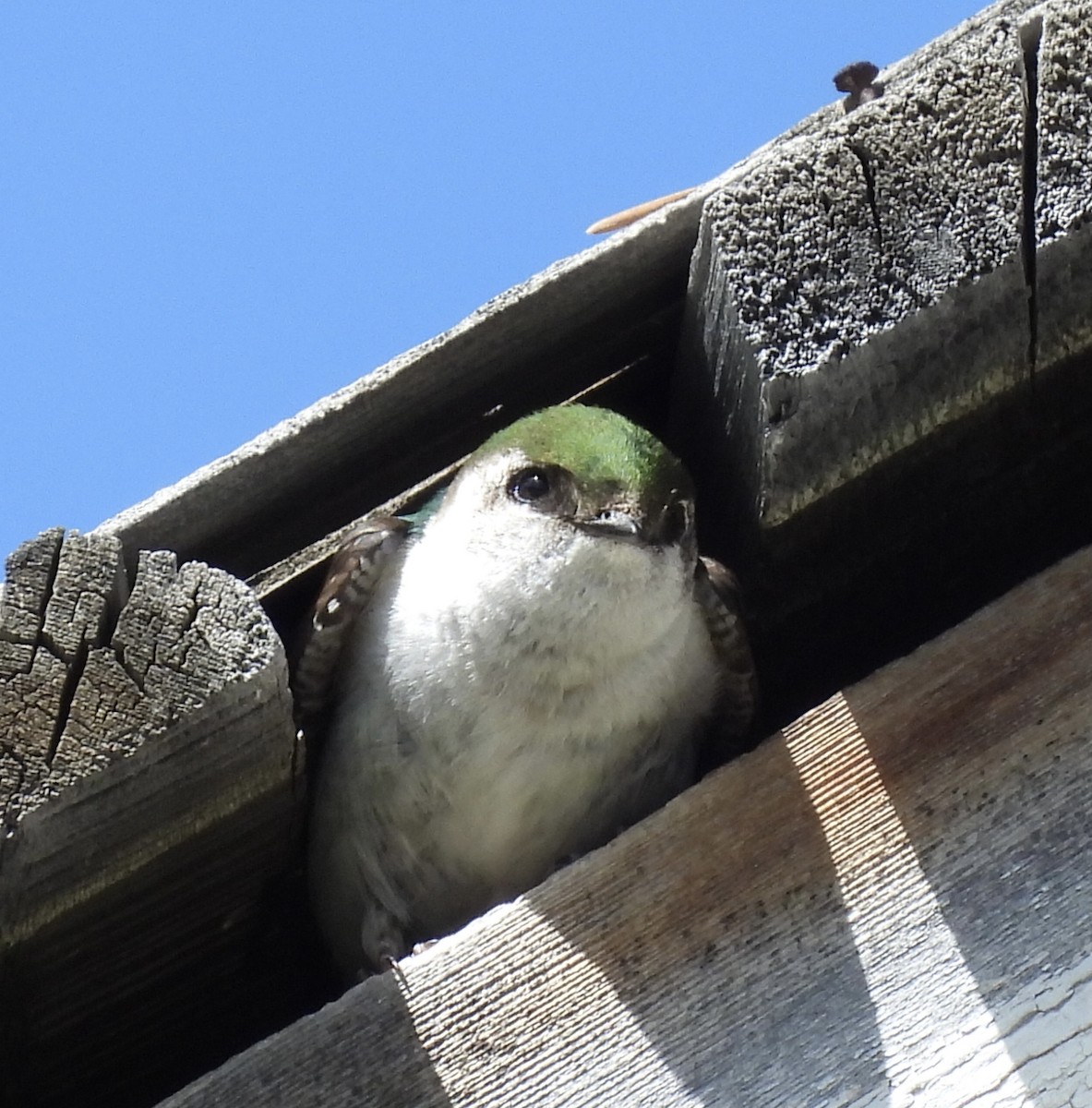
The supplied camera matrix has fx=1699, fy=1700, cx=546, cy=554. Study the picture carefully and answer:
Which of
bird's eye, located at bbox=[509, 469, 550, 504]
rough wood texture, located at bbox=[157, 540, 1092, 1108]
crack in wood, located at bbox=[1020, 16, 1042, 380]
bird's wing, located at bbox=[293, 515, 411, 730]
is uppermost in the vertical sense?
bird's eye, located at bbox=[509, 469, 550, 504]

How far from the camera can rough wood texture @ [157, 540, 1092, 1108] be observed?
1.98 meters

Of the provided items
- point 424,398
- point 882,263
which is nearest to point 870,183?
point 882,263

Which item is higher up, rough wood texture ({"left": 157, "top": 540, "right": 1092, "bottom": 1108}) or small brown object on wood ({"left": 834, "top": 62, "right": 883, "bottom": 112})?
small brown object on wood ({"left": 834, "top": 62, "right": 883, "bottom": 112})

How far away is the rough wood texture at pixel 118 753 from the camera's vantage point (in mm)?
1951

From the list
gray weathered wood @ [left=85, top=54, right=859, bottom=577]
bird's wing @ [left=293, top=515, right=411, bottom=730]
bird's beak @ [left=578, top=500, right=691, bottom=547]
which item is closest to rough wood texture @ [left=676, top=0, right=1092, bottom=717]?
gray weathered wood @ [left=85, top=54, right=859, bottom=577]

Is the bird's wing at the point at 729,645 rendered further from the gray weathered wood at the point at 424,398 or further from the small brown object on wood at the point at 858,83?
the small brown object on wood at the point at 858,83

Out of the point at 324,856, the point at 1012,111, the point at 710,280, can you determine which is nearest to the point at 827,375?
the point at 710,280

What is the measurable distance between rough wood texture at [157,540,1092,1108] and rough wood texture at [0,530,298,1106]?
30 cm

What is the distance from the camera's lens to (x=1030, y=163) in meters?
2.17

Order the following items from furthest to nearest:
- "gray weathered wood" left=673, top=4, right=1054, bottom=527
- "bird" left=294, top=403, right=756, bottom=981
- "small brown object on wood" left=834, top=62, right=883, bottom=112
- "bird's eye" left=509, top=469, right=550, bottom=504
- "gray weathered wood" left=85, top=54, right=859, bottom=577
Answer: "bird's eye" left=509, top=469, right=550, bottom=504 < "bird" left=294, top=403, right=756, bottom=981 < "small brown object on wood" left=834, top=62, right=883, bottom=112 < "gray weathered wood" left=85, top=54, right=859, bottom=577 < "gray weathered wood" left=673, top=4, right=1054, bottom=527

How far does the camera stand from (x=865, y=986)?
2.03 metres

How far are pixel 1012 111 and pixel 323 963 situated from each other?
1.89m

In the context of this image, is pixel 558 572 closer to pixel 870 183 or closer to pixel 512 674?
pixel 512 674

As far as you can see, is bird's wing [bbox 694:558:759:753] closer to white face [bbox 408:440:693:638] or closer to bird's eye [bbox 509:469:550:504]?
white face [bbox 408:440:693:638]
